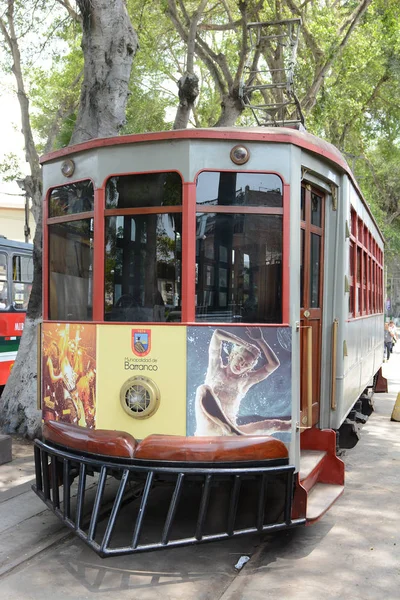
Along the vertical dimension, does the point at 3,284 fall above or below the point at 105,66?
below

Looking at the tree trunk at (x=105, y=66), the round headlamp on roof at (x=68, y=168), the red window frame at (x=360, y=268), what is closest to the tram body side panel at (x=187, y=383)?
the round headlamp on roof at (x=68, y=168)

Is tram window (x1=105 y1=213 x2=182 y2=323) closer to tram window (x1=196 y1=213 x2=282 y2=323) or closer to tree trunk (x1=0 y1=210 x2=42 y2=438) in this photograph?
tram window (x1=196 y1=213 x2=282 y2=323)

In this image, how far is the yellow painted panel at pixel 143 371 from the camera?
15.6ft

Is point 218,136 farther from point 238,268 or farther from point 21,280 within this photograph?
point 21,280

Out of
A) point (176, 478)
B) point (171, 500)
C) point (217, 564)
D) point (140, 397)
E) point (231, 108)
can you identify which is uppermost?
point (231, 108)

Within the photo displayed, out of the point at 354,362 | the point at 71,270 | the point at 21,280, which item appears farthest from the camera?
the point at 21,280

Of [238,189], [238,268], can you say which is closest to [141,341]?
[238,268]

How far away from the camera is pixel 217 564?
4832 millimetres

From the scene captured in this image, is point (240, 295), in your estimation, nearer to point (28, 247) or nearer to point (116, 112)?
point (116, 112)

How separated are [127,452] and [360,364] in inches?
168

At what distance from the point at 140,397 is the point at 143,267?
93cm

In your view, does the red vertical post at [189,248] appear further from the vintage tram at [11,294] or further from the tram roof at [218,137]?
the vintage tram at [11,294]

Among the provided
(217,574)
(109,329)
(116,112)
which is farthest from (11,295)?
(217,574)

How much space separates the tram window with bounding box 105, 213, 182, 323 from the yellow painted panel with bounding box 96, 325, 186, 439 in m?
0.12
